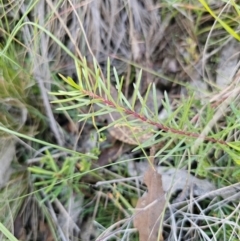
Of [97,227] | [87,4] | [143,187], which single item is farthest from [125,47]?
[97,227]

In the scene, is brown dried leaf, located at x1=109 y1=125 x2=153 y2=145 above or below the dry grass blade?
above

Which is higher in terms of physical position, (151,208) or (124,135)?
(124,135)

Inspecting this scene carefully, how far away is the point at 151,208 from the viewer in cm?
104

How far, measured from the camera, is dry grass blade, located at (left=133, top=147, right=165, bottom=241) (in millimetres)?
1033

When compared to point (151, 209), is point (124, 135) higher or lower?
higher

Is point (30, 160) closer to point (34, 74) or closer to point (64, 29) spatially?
point (34, 74)

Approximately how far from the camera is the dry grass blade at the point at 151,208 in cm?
103

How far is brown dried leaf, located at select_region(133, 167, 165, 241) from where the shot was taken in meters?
1.03

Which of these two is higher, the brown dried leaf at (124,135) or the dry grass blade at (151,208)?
the brown dried leaf at (124,135)

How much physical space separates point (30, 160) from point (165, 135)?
1.45ft

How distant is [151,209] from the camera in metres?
1.04

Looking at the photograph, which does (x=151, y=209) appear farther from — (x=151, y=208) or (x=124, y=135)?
(x=124, y=135)

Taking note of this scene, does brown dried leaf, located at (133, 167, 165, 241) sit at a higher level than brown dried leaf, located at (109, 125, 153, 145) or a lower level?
lower

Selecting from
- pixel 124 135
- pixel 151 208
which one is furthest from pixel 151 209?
pixel 124 135
